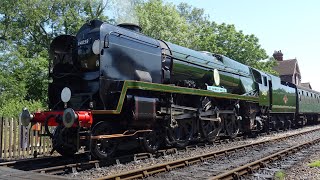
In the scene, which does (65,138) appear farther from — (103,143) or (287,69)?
(287,69)

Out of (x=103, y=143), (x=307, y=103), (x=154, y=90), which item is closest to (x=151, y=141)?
(x=154, y=90)

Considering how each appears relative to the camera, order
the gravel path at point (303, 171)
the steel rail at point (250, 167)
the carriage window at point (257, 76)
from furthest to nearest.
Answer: the carriage window at point (257, 76), the gravel path at point (303, 171), the steel rail at point (250, 167)

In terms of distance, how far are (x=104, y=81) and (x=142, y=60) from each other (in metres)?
1.75

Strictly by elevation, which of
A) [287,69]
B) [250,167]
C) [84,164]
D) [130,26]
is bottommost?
[250,167]

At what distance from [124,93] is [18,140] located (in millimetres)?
4165

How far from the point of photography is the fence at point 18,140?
10.2 meters

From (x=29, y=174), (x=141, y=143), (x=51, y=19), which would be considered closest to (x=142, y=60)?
(x=141, y=143)

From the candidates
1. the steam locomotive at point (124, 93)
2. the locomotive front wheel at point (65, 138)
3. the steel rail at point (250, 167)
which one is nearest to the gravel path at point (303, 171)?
the steel rail at point (250, 167)

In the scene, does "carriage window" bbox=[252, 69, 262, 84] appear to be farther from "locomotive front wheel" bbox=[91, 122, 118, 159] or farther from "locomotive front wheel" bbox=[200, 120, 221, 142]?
"locomotive front wheel" bbox=[91, 122, 118, 159]

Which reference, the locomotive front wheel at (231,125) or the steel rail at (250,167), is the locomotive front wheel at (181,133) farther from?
the steel rail at (250,167)

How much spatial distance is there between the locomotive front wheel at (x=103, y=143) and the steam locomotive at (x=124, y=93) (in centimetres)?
2

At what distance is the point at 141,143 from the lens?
9.94m

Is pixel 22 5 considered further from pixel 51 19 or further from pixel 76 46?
pixel 76 46

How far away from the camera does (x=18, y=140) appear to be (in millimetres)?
10672
